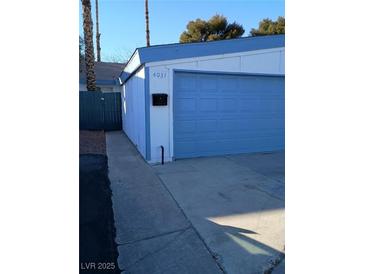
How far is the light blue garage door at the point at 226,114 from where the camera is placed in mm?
7086

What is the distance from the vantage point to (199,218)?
11.9 feet

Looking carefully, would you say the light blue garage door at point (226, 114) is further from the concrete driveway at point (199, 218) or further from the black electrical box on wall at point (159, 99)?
the concrete driveway at point (199, 218)

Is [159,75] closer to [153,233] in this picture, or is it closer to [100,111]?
[153,233]

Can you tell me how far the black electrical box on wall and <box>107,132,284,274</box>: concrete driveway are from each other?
1514 millimetres

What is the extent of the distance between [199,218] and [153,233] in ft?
2.27

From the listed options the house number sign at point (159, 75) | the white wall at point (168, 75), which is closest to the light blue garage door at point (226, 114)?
the white wall at point (168, 75)

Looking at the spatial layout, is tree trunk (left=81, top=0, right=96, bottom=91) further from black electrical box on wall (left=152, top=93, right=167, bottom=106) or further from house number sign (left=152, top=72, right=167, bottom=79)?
black electrical box on wall (left=152, top=93, right=167, bottom=106)

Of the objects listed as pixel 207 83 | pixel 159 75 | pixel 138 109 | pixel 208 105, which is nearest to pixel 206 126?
pixel 208 105

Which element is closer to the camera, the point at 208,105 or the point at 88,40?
the point at 208,105

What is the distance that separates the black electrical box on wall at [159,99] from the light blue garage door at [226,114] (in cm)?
37

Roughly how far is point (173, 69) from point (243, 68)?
2.06 metres

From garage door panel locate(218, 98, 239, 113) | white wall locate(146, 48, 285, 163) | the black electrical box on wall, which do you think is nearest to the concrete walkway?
white wall locate(146, 48, 285, 163)
